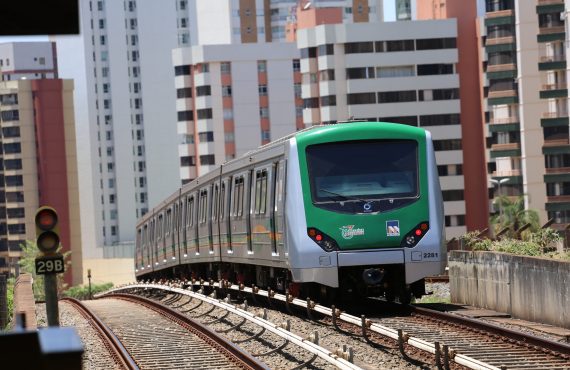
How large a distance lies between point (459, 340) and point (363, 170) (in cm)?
493

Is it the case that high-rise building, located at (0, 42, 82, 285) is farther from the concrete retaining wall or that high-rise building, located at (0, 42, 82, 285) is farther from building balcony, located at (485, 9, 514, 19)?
the concrete retaining wall

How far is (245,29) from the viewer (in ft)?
415

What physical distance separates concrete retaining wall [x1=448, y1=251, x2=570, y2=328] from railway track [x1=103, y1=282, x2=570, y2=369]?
4.62 feet

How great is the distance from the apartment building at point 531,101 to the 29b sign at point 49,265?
7336 centimetres

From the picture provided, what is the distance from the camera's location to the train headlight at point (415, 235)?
746 inches

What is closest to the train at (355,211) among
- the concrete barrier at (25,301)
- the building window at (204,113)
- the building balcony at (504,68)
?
the concrete barrier at (25,301)

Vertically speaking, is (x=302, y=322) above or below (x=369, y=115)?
below

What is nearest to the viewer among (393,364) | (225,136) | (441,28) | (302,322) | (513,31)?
(393,364)

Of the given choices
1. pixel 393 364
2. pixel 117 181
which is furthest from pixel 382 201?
pixel 117 181

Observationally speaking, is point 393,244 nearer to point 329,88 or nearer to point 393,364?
point 393,364

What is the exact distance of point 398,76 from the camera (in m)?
107

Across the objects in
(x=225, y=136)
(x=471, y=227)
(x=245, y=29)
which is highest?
(x=245, y=29)

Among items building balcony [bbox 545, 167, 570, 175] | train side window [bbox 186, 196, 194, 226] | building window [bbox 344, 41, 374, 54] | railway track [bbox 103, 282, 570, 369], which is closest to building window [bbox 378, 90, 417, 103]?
building window [bbox 344, 41, 374, 54]

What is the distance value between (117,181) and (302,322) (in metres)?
152
